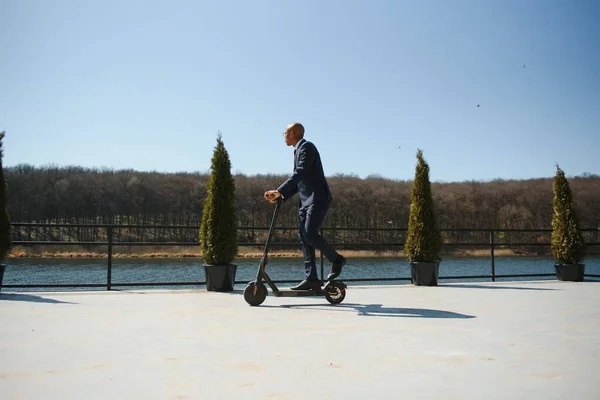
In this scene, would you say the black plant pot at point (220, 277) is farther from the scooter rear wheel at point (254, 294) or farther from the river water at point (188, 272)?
the river water at point (188, 272)

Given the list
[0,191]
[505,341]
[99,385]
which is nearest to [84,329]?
[99,385]

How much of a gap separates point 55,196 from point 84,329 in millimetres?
71516

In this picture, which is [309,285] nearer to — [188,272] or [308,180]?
[308,180]

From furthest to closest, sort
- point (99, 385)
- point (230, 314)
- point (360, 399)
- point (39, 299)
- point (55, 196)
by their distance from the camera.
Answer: point (55, 196) < point (39, 299) < point (230, 314) < point (99, 385) < point (360, 399)

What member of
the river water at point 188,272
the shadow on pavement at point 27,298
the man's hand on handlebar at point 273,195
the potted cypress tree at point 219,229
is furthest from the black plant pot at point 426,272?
the river water at point 188,272

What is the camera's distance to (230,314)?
4.33 metres

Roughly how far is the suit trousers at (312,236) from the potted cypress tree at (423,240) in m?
2.93

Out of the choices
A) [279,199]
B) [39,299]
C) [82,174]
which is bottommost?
[39,299]

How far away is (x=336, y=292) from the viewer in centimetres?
514

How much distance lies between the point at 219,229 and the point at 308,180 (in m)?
1.91

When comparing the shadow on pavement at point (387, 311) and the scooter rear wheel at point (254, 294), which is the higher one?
the scooter rear wheel at point (254, 294)

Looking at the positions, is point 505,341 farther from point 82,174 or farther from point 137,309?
point 82,174

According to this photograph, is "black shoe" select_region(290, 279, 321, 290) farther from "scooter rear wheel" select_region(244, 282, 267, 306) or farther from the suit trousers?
"scooter rear wheel" select_region(244, 282, 267, 306)

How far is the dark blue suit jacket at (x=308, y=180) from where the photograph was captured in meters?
5.03
